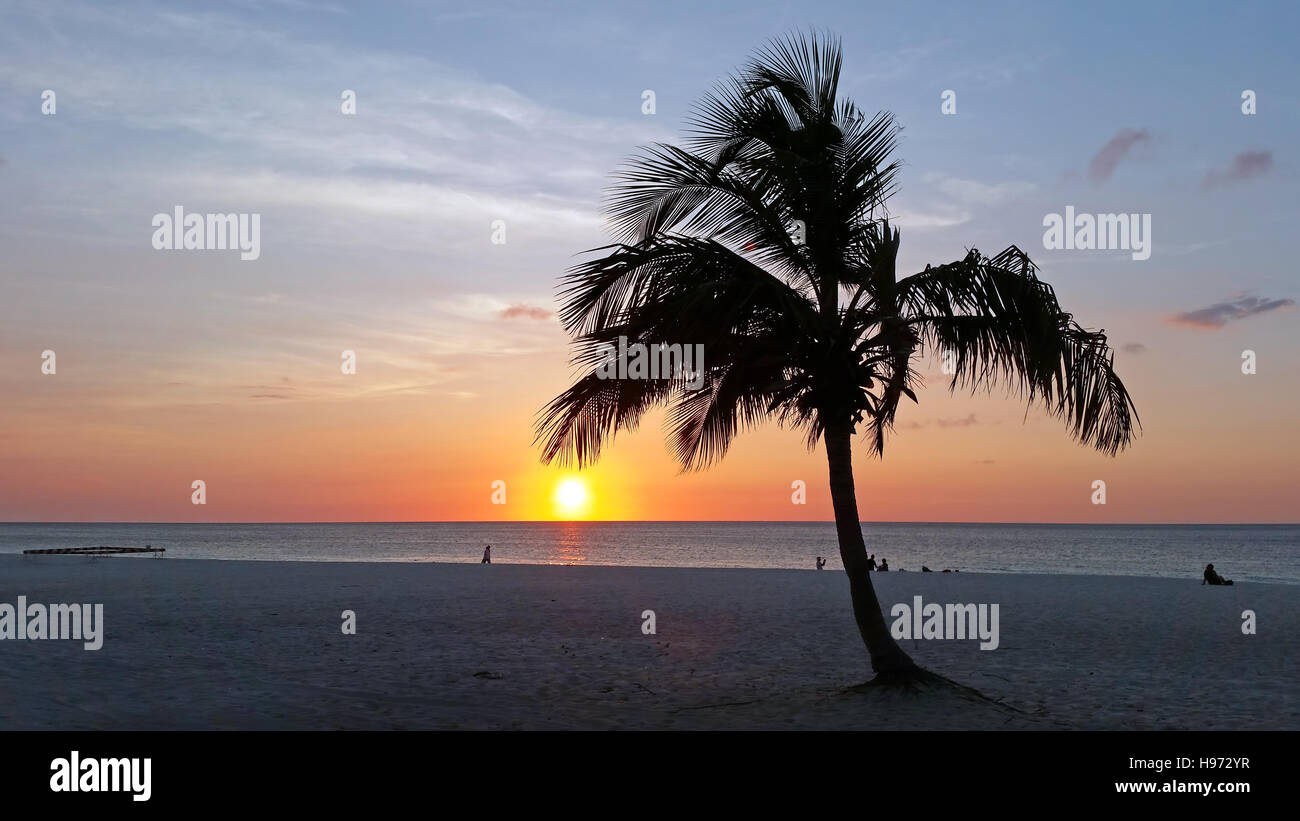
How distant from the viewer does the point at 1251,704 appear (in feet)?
40.4

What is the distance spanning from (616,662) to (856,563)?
5246 mm

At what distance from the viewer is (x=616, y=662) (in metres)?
15.6

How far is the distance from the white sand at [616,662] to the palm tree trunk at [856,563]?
0.54m

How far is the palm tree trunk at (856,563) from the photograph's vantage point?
12008mm

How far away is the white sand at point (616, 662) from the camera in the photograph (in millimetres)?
11102

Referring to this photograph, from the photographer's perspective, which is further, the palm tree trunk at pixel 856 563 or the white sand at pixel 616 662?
the palm tree trunk at pixel 856 563

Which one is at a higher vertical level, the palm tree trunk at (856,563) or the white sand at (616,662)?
the palm tree trunk at (856,563)

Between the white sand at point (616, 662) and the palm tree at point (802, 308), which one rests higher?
the palm tree at point (802, 308)

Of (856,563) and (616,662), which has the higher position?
(856,563)

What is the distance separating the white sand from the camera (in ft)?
36.4

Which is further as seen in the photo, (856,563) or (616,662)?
(616,662)

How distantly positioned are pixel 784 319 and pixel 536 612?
1380 cm
